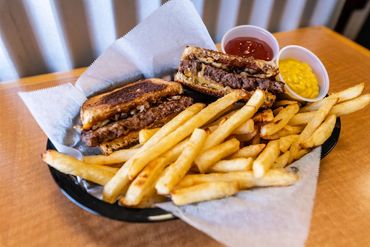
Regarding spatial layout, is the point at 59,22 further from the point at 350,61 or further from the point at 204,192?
the point at 350,61

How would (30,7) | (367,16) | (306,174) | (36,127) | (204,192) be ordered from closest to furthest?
(204,192), (306,174), (36,127), (30,7), (367,16)

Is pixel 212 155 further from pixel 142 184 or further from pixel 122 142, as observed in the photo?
pixel 122 142

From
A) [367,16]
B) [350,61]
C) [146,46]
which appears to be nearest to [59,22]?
[146,46]

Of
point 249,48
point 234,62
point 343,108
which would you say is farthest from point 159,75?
point 343,108

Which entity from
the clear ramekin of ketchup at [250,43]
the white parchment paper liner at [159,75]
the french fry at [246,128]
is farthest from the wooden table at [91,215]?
the clear ramekin of ketchup at [250,43]

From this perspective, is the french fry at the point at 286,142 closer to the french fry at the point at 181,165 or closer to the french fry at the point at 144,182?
the french fry at the point at 181,165

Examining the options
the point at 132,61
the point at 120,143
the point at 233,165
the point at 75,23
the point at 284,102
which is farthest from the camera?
the point at 75,23
